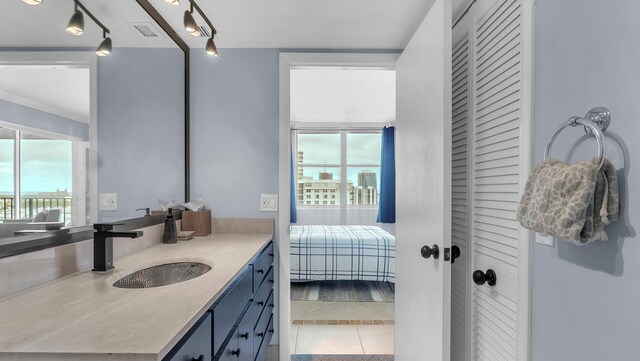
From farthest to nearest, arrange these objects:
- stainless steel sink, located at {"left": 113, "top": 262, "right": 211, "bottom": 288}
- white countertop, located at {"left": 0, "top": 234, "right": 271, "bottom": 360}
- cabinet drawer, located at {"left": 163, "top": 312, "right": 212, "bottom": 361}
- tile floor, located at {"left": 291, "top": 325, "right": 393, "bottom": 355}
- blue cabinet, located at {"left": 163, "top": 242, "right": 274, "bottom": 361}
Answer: tile floor, located at {"left": 291, "top": 325, "right": 393, "bottom": 355}, stainless steel sink, located at {"left": 113, "top": 262, "right": 211, "bottom": 288}, blue cabinet, located at {"left": 163, "top": 242, "right": 274, "bottom": 361}, cabinet drawer, located at {"left": 163, "top": 312, "right": 212, "bottom": 361}, white countertop, located at {"left": 0, "top": 234, "right": 271, "bottom": 360}

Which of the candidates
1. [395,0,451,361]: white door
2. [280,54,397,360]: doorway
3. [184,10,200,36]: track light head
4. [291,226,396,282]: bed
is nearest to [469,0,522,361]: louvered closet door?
[395,0,451,361]: white door

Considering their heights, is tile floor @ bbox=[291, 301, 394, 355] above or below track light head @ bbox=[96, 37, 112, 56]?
below

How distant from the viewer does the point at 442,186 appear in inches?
49.6

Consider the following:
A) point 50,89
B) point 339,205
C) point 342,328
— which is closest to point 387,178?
point 339,205

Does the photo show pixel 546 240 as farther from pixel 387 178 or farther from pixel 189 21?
pixel 387 178

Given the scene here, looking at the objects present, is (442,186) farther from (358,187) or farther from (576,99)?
(358,187)

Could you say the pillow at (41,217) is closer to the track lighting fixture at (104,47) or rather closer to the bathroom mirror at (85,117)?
the bathroom mirror at (85,117)

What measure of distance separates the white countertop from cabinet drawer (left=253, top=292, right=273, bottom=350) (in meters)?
0.51

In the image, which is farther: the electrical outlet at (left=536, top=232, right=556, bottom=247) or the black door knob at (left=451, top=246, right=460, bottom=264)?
the black door knob at (left=451, top=246, right=460, bottom=264)

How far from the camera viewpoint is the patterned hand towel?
26.8 inches

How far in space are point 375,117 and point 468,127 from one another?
145 inches

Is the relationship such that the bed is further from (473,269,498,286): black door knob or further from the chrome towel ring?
the chrome towel ring

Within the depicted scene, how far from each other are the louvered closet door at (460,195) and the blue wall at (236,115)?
3.83 ft

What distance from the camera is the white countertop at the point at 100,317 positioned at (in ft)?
2.05
